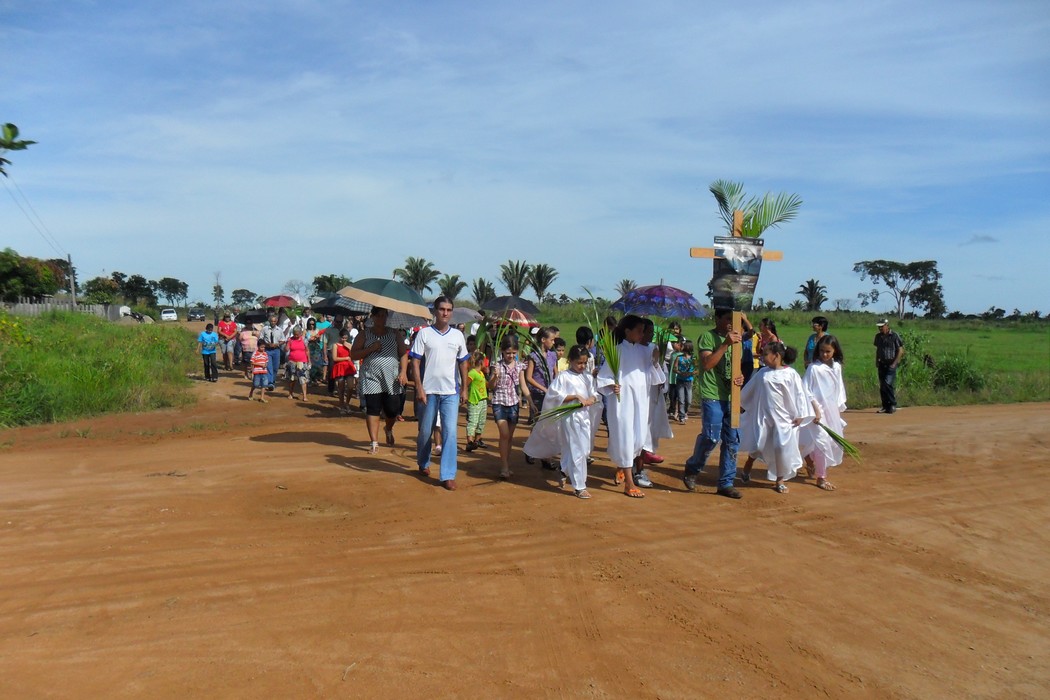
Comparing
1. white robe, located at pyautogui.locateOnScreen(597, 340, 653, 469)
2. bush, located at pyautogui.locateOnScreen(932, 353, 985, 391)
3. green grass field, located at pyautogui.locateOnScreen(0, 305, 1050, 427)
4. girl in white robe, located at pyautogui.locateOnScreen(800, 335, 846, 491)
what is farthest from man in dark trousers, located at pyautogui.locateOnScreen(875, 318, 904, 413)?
white robe, located at pyautogui.locateOnScreen(597, 340, 653, 469)

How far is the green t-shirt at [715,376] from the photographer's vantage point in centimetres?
771

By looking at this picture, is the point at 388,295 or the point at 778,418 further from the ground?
the point at 388,295

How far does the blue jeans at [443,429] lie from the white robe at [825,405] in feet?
12.2

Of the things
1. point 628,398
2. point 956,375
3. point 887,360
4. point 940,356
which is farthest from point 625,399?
point 940,356

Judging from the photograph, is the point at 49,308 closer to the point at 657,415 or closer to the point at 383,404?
the point at 383,404

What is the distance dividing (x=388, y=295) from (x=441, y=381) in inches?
71.6

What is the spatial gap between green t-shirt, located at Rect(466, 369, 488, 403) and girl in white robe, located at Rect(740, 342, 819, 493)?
3472 millimetres

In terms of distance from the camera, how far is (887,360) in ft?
47.6

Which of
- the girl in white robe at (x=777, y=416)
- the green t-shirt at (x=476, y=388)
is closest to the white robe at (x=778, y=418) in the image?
the girl in white robe at (x=777, y=416)

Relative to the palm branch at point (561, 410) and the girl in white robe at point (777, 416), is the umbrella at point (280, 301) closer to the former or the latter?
the palm branch at point (561, 410)

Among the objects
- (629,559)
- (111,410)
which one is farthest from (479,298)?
(629,559)

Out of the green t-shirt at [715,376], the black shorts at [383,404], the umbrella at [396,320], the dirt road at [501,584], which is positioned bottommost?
the dirt road at [501,584]

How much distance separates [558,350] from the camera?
38.8 feet

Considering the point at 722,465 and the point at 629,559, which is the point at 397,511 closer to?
the point at 629,559
